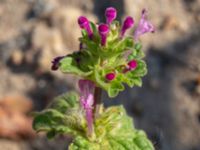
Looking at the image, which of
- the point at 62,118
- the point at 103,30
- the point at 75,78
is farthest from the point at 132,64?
the point at 75,78

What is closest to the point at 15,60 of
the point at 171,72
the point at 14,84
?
the point at 14,84

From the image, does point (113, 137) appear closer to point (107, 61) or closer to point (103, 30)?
point (107, 61)

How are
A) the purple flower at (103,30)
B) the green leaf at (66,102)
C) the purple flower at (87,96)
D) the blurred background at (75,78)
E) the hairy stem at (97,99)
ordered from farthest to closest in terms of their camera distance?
1. the blurred background at (75,78)
2. the green leaf at (66,102)
3. the hairy stem at (97,99)
4. the purple flower at (87,96)
5. the purple flower at (103,30)

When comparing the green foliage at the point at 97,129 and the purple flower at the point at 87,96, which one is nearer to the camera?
the purple flower at the point at 87,96

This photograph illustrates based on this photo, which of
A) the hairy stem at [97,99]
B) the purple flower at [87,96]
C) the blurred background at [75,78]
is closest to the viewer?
the purple flower at [87,96]

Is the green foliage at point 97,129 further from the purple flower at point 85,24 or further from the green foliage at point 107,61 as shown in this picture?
the purple flower at point 85,24

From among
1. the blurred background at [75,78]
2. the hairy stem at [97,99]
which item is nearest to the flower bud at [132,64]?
the hairy stem at [97,99]
